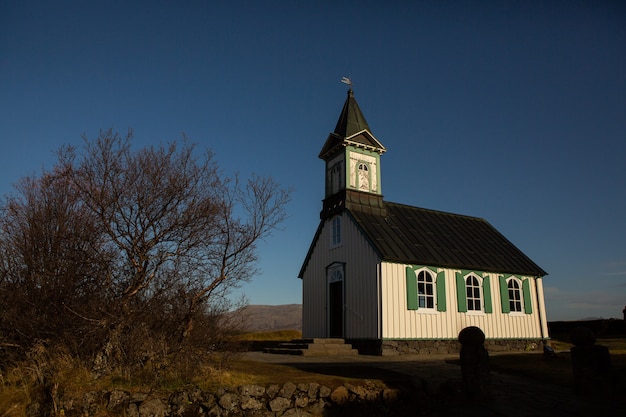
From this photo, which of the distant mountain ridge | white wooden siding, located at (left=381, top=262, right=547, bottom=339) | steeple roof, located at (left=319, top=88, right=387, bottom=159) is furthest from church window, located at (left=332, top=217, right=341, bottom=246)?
the distant mountain ridge

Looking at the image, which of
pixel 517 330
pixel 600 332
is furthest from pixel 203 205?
pixel 600 332

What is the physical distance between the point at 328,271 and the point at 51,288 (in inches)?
490

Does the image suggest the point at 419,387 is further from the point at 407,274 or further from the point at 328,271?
the point at 328,271

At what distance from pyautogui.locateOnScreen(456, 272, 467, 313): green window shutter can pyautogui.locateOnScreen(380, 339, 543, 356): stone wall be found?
134 cm

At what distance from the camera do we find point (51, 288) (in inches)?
344

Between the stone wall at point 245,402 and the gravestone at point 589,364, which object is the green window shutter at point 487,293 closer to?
the gravestone at point 589,364

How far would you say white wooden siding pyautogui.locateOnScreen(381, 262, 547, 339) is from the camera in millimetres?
16516

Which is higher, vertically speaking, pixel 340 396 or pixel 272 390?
pixel 272 390

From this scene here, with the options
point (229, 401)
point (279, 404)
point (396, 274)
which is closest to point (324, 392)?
point (279, 404)

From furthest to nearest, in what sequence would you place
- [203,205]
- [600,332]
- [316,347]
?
1. [600,332]
2. [316,347]
3. [203,205]

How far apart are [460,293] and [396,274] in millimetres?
3251

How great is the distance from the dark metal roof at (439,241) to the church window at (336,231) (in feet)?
3.24

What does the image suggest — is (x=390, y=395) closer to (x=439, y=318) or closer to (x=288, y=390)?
(x=288, y=390)

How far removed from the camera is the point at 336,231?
1984 centimetres
